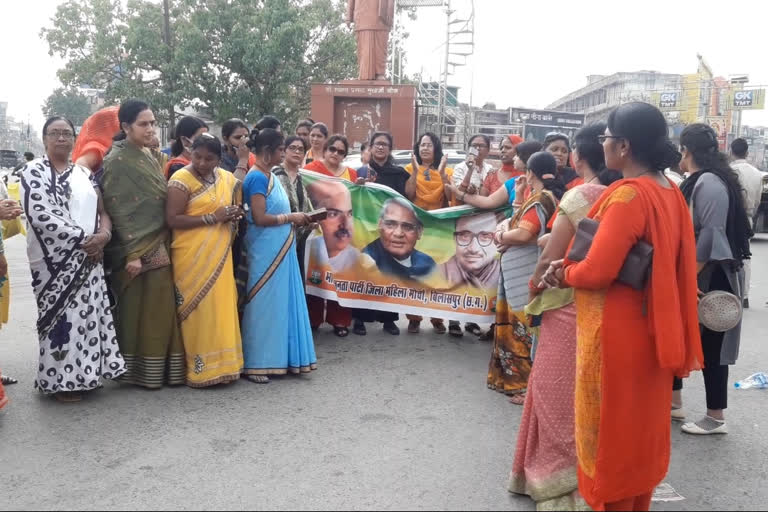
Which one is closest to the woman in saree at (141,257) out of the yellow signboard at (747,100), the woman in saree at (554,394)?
the woman in saree at (554,394)

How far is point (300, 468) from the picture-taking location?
3.15 m

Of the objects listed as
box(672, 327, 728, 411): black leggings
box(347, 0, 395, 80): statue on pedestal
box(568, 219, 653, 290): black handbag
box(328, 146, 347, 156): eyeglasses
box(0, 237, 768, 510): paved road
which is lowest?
box(0, 237, 768, 510): paved road

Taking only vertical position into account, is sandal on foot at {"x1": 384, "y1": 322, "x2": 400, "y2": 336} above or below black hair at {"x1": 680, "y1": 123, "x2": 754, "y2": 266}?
below

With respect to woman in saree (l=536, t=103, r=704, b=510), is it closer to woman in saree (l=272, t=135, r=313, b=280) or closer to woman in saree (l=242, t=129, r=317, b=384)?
woman in saree (l=242, t=129, r=317, b=384)

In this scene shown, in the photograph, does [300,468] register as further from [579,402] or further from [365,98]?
[365,98]

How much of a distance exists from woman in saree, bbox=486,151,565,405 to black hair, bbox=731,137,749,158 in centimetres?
527

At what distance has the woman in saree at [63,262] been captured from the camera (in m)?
3.88

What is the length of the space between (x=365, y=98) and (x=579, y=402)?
15848 mm

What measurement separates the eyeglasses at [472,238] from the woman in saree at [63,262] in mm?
2706

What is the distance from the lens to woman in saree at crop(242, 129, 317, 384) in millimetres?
4477

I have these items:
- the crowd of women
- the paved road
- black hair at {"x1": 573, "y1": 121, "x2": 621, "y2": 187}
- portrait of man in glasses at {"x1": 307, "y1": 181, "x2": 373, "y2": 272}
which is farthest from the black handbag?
portrait of man in glasses at {"x1": 307, "y1": 181, "x2": 373, "y2": 272}

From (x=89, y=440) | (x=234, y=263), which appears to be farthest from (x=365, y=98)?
(x=89, y=440)

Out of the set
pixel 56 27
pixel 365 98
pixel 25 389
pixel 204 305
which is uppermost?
pixel 56 27

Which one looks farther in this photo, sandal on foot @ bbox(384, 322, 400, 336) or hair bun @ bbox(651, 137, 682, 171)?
sandal on foot @ bbox(384, 322, 400, 336)
